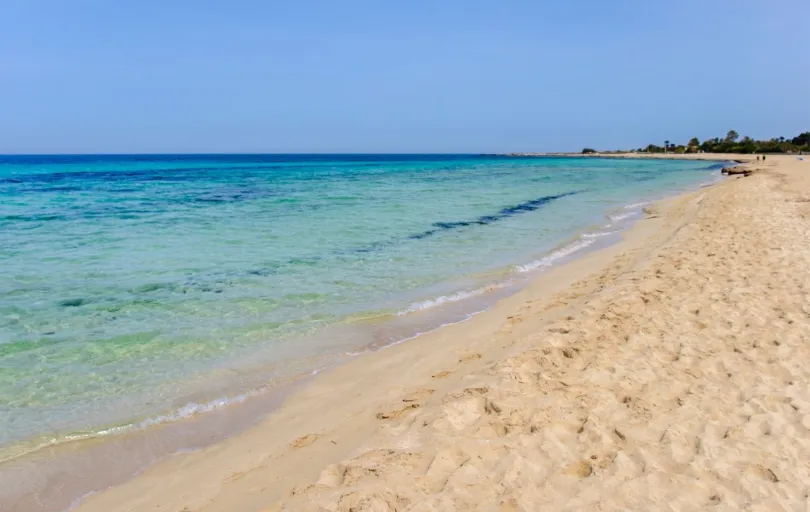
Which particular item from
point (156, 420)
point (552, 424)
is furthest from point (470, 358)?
point (156, 420)

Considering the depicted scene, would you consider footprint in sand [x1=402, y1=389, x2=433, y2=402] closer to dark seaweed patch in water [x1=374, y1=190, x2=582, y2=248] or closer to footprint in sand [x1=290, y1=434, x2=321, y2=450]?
footprint in sand [x1=290, y1=434, x2=321, y2=450]

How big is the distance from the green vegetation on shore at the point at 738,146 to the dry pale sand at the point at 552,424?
4582 inches

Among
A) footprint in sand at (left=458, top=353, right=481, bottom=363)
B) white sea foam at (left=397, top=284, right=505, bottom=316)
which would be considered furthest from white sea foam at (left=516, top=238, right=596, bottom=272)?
footprint in sand at (left=458, top=353, right=481, bottom=363)

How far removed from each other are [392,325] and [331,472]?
11.7 ft

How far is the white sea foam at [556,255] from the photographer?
10.5 metres

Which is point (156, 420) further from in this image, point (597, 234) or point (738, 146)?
point (738, 146)

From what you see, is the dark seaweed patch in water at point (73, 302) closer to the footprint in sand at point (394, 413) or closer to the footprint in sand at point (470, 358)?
the footprint in sand at point (394, 413)

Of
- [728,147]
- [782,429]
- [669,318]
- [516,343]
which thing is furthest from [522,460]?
[728,147]

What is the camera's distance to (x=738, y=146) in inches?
4365

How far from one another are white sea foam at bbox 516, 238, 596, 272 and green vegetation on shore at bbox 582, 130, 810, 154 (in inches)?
4291

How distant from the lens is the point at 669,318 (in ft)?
19.5

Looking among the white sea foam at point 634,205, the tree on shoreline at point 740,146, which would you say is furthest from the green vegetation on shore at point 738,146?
the white sea foam at point 634,205

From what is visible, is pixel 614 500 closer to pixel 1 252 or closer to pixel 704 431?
pixel 704 431

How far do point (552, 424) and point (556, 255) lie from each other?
853 cm
